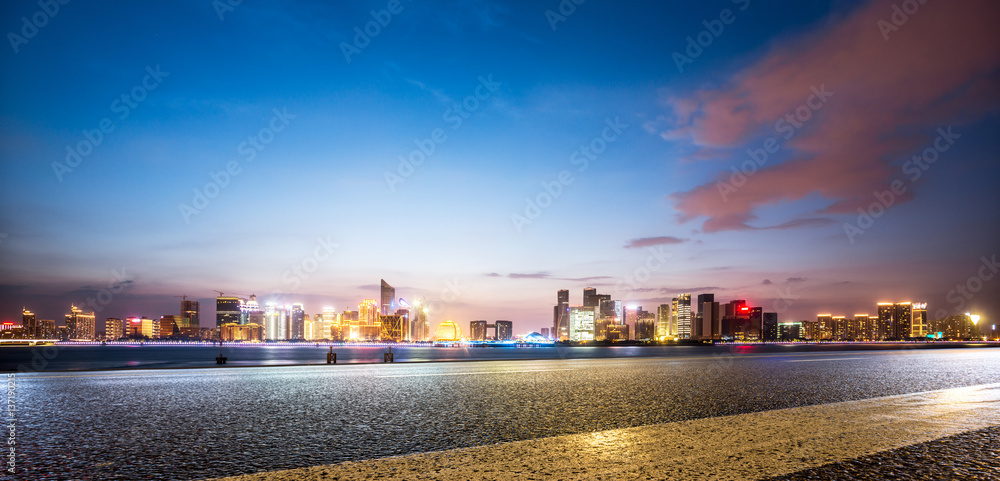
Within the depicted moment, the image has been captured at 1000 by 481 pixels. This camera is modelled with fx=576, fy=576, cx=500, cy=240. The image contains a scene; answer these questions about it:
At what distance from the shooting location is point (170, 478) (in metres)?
7.48

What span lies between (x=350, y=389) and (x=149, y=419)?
868 centimetres

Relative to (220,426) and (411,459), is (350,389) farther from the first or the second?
(411,459)

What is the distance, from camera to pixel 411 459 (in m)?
8.09

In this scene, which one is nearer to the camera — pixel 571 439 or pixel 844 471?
pixel 844 471

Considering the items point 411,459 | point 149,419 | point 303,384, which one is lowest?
point 303,384

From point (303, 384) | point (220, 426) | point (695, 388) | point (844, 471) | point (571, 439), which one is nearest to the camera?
point (844, 471)

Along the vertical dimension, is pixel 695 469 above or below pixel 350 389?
above

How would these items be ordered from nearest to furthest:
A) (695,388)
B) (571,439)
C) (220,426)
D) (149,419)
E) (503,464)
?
(503,464), (571,439), (220,426), (149,419), (695,388)

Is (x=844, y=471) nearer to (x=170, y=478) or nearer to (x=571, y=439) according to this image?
(x=571, y=439)

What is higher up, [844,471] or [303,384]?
[844,471]

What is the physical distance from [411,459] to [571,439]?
283 cm

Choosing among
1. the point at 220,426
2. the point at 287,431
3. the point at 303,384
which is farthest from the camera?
the point at 303,384

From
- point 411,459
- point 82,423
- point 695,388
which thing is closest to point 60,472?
point 411,459

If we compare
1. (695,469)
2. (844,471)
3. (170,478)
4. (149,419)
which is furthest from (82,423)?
(844,471)
